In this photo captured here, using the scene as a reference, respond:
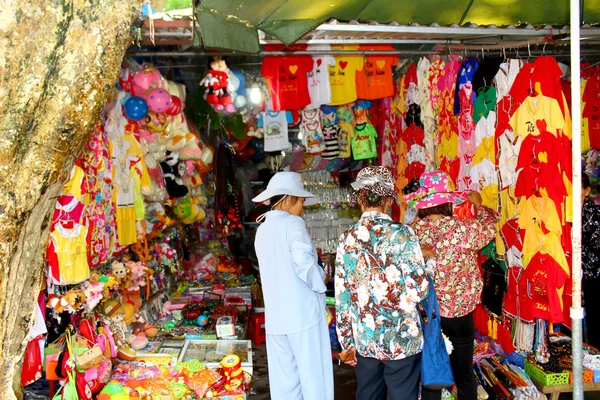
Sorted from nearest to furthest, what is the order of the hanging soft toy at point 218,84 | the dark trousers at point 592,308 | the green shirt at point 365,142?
the dark trousers at point 592,308, the hanging soft toy at point 218,84, the green shirt at point 365,142

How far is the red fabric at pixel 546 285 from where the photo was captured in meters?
3.61

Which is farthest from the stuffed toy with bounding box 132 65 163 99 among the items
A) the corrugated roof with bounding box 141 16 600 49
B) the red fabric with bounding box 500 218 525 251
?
the red fabric with bounding box 500 218 525 251

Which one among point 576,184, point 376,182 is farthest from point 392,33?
point 576,184

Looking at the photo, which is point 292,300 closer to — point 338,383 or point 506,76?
point 338,383

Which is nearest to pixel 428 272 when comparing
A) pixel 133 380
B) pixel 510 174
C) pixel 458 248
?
pixel 458 248

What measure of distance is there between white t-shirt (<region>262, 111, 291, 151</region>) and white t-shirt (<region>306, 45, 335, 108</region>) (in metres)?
0.70

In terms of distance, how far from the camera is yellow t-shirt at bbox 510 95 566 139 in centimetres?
364

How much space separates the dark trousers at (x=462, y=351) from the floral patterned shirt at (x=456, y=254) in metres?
0.06

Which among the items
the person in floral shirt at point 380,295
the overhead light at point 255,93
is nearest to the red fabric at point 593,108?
the person in floral shirt at point 380,295

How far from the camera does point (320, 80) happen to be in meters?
5.95

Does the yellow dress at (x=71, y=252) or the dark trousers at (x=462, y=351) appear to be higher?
the yellow dress at (x=71, y=252)

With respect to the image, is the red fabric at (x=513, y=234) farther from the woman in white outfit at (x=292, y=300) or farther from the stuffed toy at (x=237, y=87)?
the stuffed toy at (x=237, y=87)

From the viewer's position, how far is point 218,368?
3924 millimetres

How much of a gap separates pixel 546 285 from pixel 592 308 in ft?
5.57
